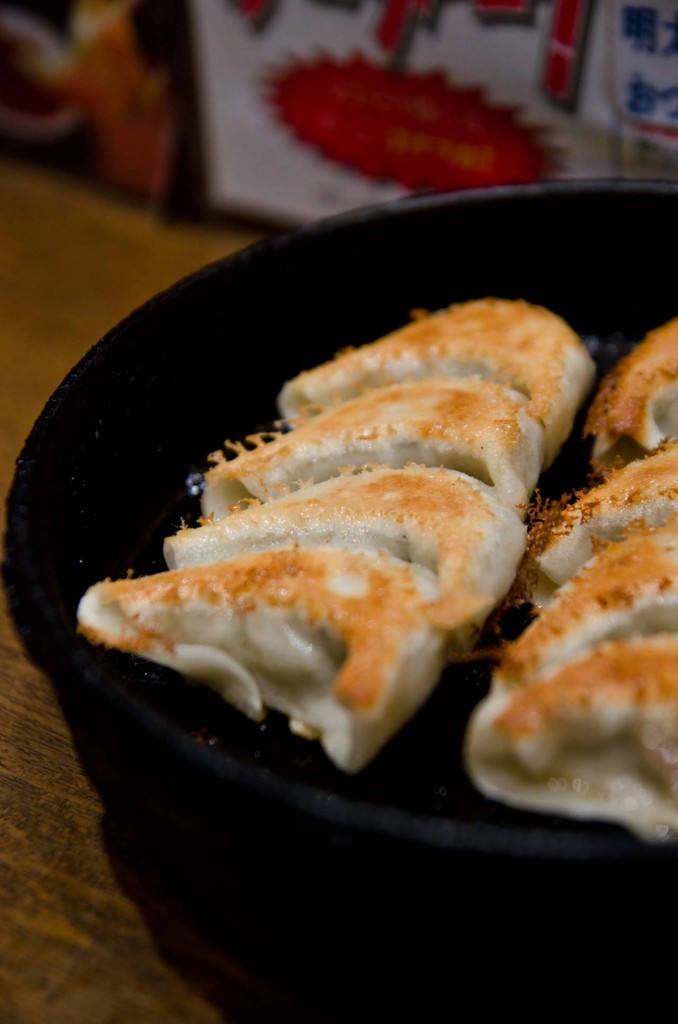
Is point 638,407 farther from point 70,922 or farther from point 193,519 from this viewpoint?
point 70,922

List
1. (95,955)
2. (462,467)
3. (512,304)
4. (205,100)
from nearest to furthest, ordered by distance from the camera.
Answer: (95,955)
(462,467)
(512,304)
(205,100)

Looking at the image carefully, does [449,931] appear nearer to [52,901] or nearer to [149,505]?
[52,901]

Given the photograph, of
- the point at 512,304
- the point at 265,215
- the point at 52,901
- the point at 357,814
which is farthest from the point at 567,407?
the point at 265,215

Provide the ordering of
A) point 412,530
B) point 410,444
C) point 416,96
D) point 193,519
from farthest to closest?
point 416,96, point 193,519, point 410,444, point 412,530

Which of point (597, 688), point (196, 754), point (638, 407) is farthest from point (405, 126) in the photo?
point (196, 754)

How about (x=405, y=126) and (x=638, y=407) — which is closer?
(x=638, y=407)

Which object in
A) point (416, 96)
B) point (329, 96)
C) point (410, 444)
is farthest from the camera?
point (329, 96)
